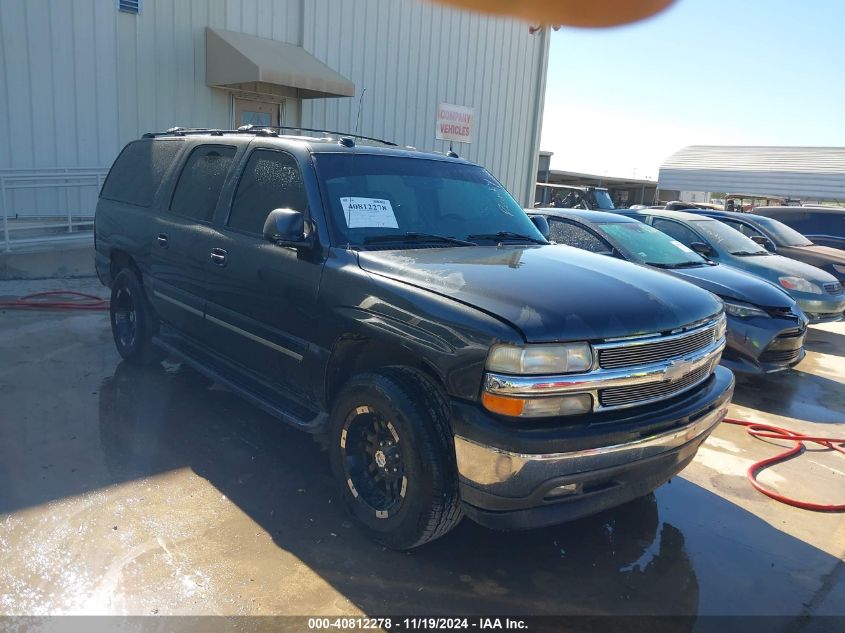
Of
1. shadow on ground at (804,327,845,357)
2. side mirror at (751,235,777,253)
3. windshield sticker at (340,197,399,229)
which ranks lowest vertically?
shadow on ground at (804,327,845,357)

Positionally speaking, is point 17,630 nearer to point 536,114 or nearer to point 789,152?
point 536,114

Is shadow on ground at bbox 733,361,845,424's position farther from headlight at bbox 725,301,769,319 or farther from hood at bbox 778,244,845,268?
hood at bbox 778,244,845,268

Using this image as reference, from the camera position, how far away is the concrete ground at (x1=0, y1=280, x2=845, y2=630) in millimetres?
3002

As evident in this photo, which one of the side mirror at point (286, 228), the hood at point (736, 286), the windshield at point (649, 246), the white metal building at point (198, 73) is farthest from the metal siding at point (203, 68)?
the hood at point (736, 286)

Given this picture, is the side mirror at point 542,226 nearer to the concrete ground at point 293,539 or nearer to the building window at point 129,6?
the concrete ground at point 293,539

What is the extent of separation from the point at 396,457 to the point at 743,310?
15.2 ft

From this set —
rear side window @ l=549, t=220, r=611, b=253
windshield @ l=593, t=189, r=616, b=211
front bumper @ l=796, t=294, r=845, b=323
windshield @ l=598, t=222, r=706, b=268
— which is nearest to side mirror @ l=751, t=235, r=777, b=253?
front bumper @ l=796, t=294, r=845, b=323

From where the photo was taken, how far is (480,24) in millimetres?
15711

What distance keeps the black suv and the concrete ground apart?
329 millimetres

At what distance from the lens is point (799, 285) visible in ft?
27.5

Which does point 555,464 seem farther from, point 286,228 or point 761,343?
point 761,343

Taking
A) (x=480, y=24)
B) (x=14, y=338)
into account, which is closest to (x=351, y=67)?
(x=480, y=24)

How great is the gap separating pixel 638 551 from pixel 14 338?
19.8 feet

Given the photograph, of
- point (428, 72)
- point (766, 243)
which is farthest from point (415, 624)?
point (428, 72)
